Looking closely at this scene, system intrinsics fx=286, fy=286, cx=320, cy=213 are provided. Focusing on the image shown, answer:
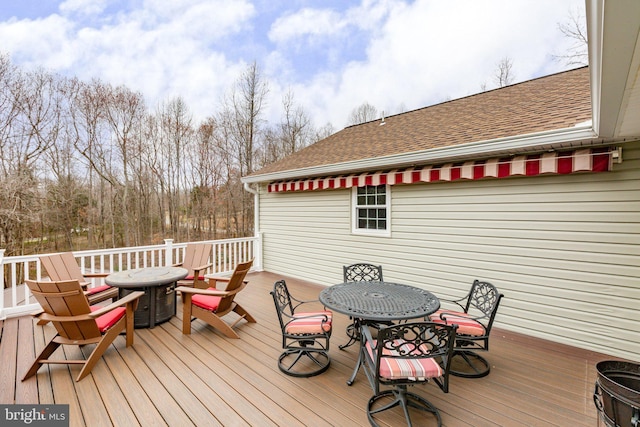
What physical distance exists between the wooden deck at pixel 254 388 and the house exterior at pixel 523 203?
2.19ft

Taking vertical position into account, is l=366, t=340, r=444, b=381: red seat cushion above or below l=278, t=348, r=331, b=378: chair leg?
above

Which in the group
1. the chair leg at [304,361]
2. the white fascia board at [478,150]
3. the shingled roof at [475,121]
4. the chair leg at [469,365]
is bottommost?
the chair leg at [469,365]

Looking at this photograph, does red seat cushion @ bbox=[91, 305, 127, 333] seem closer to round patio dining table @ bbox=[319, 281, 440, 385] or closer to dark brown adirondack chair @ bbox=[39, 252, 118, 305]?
dark brown adirondack chair @ bbox=[39, 252, 118, 305]

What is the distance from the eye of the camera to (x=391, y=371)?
7.24ft

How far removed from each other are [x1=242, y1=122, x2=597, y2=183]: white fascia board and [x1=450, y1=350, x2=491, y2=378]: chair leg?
2647 mm

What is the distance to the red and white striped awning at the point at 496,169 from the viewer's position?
3407 mm

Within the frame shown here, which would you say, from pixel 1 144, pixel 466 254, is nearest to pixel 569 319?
pixel 466 254

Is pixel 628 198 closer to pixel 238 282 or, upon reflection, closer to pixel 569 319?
pixel 569 319

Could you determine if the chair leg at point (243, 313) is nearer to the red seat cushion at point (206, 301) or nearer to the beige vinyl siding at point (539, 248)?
the red seat cushion at point (206, 301)

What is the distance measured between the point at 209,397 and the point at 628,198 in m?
5.11

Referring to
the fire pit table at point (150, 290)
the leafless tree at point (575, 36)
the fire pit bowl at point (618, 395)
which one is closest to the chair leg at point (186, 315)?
the fire pit table at point (150, 290)

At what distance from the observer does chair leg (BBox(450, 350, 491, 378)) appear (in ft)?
9.84

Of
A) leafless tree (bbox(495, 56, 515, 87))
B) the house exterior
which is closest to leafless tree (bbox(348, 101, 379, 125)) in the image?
leafless tree (bbox(495, 56, 515, 87))

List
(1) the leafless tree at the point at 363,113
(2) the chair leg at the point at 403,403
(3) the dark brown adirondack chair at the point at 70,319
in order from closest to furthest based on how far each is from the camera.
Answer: (2) the chair leg at the point at 403,403 < (3) the dark brown adirondack chair at the point at 70,319 < (1) the leafless tree at the point at 363,113
